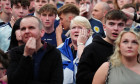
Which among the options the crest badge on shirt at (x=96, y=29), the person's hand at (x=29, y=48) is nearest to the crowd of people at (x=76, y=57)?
the person's hand at (x=29, y=48)

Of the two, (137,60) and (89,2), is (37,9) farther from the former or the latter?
(137,60)

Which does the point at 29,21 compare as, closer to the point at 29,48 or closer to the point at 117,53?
the point at 29,48

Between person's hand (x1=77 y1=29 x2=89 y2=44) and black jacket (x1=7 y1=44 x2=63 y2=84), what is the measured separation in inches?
54.7

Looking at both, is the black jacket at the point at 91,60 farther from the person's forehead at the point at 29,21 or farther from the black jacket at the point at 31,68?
the person's forehead at the point at 29,21

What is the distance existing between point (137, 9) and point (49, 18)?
9.43 ft

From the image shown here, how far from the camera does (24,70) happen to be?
18.9ft

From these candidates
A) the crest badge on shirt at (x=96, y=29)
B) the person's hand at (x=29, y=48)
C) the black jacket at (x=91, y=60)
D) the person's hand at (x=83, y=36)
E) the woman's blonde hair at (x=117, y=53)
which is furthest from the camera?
the crest badge on shirt at (x=96, y=29)

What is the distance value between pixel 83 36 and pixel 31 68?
1.90 meters

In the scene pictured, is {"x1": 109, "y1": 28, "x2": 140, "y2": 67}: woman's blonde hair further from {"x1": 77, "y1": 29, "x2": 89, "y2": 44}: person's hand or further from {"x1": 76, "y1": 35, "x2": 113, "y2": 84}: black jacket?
{"x1": 77, "y1": 29, "x2": 89, "y2": 44}: person's hand

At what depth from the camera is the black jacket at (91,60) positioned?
627 centimetres

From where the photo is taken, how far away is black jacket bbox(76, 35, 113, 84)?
20.6ft

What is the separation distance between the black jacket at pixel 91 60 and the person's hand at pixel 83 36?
97 cm

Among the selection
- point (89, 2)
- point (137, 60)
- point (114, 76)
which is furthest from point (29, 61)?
point (89, 2)

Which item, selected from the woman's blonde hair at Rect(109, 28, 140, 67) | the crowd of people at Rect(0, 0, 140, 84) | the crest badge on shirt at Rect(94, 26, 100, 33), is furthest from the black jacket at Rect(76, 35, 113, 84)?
the crest badge on shirt at Rect(94, 26, 100, 33)
